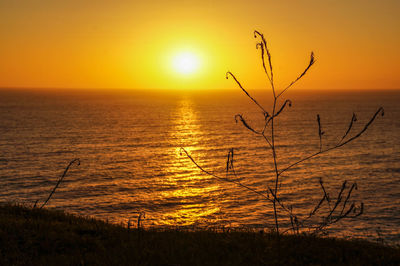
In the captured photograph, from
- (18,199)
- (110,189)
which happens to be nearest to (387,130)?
(110,189)

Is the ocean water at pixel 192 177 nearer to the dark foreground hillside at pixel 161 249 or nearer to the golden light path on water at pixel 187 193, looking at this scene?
the golden light path on water at pixel 187 193

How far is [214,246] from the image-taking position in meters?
10.1

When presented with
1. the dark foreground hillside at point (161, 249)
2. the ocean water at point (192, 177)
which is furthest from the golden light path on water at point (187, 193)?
the dark foreground hillside at point (161, 249)

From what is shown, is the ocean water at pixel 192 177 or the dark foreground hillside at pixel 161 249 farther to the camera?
the ocean water at pixel 192 177

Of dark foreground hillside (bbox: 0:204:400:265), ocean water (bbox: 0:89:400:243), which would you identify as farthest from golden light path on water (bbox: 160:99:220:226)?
dark foreground hillside (bbox: 0:204:400:265)

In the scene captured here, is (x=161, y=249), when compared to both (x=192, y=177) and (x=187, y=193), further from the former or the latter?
(x=192, y=177)

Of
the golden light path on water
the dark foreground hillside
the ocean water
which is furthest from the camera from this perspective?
the ocean water

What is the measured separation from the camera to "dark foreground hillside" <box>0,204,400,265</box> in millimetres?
8797

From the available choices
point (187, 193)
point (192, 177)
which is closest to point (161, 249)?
point (187, 193)

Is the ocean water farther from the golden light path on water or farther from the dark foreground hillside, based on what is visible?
the dark foreground hillside

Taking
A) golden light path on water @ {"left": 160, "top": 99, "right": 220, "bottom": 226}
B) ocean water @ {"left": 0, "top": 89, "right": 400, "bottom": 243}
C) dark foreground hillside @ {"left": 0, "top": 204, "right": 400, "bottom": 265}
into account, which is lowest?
golden light path on water @ {"left": 160, "top": 99, "right": 220, "bottom": 226}

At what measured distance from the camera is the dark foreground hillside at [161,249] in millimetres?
8797

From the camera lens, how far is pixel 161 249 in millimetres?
9359

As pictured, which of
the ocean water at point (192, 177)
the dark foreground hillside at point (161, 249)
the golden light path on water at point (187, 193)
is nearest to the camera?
the dark foreground hillside at point (161, 249)
